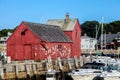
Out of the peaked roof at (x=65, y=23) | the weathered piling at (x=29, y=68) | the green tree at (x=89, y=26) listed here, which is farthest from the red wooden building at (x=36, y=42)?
the green tree at (x=89, y=26)

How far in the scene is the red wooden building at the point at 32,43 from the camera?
176 ft

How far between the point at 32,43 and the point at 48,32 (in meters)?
4.48

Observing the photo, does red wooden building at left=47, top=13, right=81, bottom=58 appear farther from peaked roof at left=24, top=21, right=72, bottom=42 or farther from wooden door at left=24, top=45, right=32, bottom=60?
wooden door at left=24, top=45, right=32, bottom=60

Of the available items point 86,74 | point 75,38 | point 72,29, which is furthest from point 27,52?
point 86,74

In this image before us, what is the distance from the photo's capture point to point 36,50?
53500mm

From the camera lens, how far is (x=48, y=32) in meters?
57.5

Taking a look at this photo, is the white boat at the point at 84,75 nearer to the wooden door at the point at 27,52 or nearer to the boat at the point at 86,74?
the boat at the point at 86,74

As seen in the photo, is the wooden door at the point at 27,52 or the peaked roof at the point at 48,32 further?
the peaked roof at the point at 48,32

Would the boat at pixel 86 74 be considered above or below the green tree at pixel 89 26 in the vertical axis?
below

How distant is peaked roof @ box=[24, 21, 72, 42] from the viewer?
54853 mm

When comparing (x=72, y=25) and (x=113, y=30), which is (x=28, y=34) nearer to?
(x=72, y=25)

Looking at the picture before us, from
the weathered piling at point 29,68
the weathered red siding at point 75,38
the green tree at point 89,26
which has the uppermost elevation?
the green tree at point 89,26

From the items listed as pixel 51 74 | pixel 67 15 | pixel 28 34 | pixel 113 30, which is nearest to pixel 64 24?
pixel 67 15

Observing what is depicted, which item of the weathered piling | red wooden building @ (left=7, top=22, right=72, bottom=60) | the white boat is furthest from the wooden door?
the white boat
